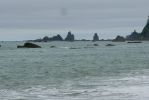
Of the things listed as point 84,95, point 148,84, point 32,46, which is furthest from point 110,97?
point 32,46

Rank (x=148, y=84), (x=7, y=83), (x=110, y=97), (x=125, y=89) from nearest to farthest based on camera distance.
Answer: (x=110, y=97) → (x=125, y=89) → (x=148, y=84) → (x=7, y=83)

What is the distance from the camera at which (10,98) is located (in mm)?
23203

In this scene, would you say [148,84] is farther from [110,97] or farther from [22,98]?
[22,98]

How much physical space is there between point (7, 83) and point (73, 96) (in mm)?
9888

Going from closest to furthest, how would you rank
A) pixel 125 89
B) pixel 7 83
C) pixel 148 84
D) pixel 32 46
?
pixel 125 89 → pixel 148 84 → pixel 7 83 → pixel 32 46

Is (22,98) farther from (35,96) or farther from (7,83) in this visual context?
(7,83)

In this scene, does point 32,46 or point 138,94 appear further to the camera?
point 32,46

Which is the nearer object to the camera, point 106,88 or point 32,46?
point 106,88

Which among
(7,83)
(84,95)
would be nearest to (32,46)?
(7,83)

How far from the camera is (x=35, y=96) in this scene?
A: 23703 millimetres

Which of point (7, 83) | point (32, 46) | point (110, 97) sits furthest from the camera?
point (32, 46)

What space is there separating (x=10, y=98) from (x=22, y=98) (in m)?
0.57

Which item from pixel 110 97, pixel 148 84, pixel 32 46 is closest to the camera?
pixel 110 97

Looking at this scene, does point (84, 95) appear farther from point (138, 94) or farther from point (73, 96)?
point (138, 94)
